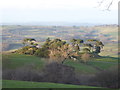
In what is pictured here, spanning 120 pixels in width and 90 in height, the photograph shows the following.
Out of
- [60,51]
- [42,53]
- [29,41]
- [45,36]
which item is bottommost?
[42,53]

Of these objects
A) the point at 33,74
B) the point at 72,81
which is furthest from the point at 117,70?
the point at 33,74

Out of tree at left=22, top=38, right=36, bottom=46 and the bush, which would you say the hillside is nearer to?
tree at left=22, top=38, right=36, bottom=46

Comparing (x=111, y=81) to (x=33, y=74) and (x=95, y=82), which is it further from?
(x=33, y=74)

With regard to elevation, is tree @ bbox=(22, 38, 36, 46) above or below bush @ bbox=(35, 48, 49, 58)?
above

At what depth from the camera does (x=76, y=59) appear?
4162 centimetres

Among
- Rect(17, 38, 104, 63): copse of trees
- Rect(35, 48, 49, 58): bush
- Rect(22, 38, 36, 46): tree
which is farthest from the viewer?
Rect(22, 38, 36, 46): tree

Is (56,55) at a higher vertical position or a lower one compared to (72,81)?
higher

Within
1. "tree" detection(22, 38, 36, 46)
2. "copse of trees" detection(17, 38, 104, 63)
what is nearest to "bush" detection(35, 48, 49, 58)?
"copse of trees" detection(17, 38, 104, 63)

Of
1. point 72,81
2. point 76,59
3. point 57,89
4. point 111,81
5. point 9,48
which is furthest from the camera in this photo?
point 9,48

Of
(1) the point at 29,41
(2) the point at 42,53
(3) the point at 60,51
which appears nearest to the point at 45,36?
(1) the point at 29,41

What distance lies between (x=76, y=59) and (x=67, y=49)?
7.21 metres

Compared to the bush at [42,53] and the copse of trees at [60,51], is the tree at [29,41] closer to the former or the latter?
the copse of trees at [60,51]

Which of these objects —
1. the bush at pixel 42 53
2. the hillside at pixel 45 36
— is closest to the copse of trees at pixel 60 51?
the bush at pixel 42 53

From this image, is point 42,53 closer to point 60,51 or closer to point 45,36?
point 60,51
